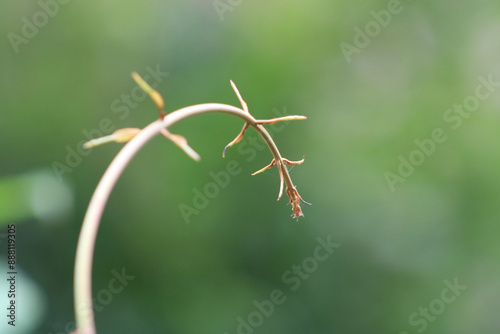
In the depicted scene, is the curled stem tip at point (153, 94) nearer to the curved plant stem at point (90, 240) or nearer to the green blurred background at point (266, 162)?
the curved plant stem at point (90, 240)

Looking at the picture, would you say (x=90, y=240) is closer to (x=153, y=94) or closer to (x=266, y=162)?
(x=153, y=94)

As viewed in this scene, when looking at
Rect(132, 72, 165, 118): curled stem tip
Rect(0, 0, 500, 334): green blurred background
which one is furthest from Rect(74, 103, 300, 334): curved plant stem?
Rect(0, 0, 500, 334): green blurred background

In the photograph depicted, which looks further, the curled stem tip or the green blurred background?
the green blurred background

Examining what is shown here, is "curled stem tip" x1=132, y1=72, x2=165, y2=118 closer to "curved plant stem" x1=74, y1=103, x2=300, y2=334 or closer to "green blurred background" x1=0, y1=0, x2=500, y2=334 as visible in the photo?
"curved plant stem" x1=74, y1=103, x2=300, y2=334

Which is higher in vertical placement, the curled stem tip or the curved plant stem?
the curled stem tip

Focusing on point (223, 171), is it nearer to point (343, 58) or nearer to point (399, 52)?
point (343, 58)

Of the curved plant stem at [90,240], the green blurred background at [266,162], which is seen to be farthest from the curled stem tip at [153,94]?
the green blurred background at [266,162]

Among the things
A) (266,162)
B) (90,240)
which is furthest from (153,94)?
(266,162)

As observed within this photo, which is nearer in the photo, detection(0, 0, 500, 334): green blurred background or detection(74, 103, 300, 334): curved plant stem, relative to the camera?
detection(74, 103, 300, 334): curved plant stem

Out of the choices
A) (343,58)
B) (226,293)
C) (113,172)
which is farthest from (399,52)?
(113,172)
